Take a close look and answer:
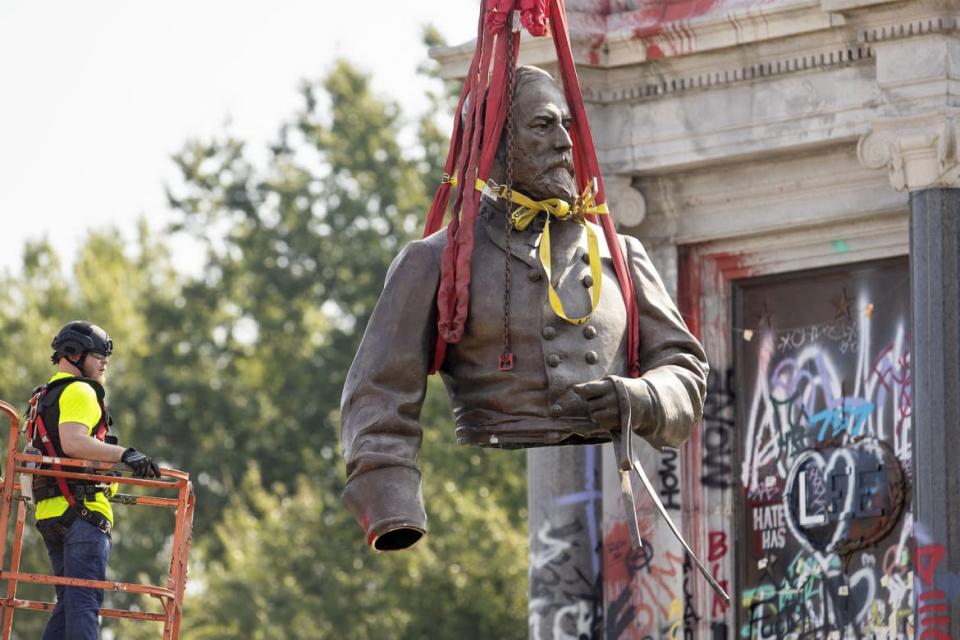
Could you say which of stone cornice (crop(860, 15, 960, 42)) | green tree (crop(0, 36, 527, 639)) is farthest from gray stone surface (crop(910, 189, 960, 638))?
green tree (crop(0, 36, 527, 639))

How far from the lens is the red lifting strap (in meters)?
9.84

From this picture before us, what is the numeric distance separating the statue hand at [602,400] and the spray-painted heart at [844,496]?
631 cm

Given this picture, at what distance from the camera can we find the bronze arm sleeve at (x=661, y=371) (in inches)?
377

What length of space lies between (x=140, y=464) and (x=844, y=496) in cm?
543

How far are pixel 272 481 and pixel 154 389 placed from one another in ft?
8.96

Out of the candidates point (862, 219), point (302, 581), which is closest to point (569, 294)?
point (862, 219)

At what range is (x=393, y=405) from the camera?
9.66 m

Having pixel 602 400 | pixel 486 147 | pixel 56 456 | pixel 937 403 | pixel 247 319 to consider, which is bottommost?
pixel 602 400

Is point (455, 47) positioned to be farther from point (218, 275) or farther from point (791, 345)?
point (218, 275)

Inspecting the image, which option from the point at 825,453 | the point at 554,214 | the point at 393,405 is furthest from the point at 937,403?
the point at 393,405

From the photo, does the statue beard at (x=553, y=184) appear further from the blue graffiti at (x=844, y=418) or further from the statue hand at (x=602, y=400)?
the blue graffiti at (x=844, y=418)

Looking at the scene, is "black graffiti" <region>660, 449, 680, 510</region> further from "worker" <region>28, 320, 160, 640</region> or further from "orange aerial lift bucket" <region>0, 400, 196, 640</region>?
"orange aerial lift bucket" <region>0, 400, 196, 640</region>

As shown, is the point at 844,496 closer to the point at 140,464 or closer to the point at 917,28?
the point at 917,28

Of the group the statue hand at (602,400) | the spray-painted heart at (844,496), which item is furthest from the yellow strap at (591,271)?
the spray-painted heart at (844,496)
